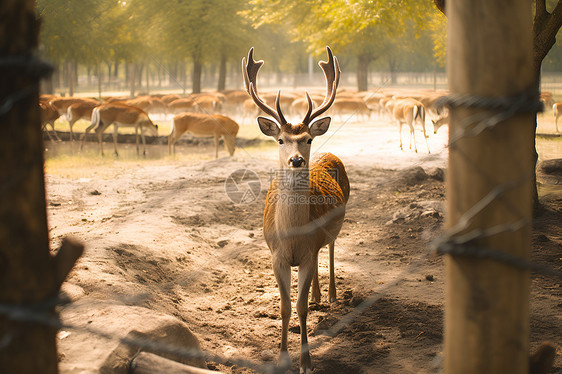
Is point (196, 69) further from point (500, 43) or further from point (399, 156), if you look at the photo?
point (500, 43)

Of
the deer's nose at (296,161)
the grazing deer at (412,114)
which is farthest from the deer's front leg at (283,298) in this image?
the grazing deer at (412,114)

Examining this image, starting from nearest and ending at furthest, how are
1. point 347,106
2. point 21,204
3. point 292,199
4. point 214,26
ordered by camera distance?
point 21,204, point 292,199, point 347,106, point 214,26

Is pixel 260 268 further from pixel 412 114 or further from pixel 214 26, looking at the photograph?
pixel 214 26

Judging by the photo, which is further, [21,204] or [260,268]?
[260,268]

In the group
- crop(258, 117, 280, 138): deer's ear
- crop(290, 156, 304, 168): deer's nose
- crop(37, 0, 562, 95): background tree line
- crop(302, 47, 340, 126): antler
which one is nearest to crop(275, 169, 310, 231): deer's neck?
crop(290, 156, 304, 168): deer's nose

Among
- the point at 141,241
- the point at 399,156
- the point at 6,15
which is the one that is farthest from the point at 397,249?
the point at 399,156

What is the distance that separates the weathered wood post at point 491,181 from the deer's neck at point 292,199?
8.10 feet

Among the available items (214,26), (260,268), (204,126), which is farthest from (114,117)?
(214,26)

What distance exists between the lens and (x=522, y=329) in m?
1.52

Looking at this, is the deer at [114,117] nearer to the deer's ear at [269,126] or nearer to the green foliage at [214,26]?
the green foliage at [214,26]

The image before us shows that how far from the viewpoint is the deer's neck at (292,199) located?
3979 millimetres

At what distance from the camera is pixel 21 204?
1452mm

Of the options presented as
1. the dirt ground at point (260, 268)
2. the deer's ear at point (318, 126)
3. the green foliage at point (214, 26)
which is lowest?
the dirt ground at point (260, 268)

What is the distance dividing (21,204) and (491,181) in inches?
50.7
